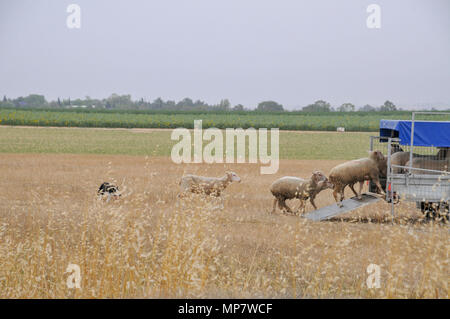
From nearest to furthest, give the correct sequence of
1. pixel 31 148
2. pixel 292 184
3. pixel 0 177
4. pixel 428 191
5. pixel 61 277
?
1. pixel 61 277
2. pixel 428 191
3. pixel 292 184
4. pixel 0 177
5. pixel 31 148

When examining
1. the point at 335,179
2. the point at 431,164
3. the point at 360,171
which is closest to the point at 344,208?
the point at 335,179

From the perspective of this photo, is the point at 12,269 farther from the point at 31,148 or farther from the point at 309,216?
the point at 31,148

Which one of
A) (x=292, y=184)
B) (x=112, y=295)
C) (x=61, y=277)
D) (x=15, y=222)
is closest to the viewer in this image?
(x=112, y=295)

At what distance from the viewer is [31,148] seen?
38406 millimetres

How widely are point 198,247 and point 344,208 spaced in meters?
7.94

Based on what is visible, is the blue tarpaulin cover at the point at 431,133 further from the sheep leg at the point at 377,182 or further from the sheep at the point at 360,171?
the sheep leg at the point at 377,182

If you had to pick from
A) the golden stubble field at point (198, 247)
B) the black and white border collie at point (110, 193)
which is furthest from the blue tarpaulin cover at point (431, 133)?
the black and white border collie at point (110, 193)

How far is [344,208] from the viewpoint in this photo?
12.8m

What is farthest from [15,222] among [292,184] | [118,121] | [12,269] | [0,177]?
[118,121]

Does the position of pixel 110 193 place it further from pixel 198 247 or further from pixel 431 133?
pixel 431 133

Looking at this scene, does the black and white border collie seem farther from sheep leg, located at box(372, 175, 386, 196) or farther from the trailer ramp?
sheep leg, located at box(372, 175, 386, 196)

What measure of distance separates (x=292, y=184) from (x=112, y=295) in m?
8.40

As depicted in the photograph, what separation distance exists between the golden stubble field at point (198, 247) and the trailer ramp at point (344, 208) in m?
0.34

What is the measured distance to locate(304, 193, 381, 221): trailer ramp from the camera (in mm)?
12688
